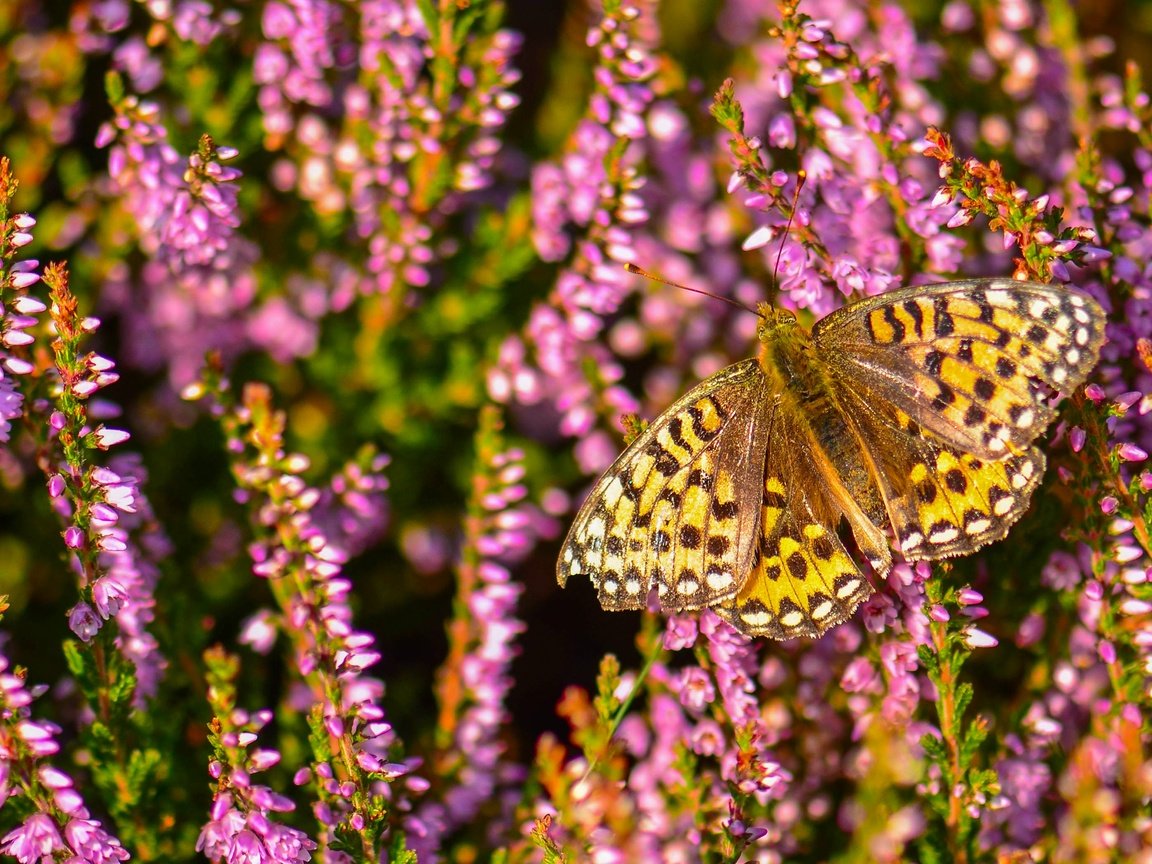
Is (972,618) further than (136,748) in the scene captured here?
No

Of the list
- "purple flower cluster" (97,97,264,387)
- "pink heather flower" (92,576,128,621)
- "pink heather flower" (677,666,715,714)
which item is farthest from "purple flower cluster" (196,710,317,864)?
"purple flower cluster" (97,97,264,387)

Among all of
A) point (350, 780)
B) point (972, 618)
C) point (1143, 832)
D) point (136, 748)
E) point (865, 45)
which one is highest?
point (865, 45)

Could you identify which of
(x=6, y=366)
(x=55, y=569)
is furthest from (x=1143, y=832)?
(x=55, y=569)

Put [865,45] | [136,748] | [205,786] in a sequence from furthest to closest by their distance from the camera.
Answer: [865,45] < [205,786] < [136,748]

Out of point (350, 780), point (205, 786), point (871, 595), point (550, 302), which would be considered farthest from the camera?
point (550, 302)

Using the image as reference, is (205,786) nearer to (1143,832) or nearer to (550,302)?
(550,302)

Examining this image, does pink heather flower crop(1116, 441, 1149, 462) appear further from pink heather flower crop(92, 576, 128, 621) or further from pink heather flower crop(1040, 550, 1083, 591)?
pink heather flower crop(92, 576, 128, 621)

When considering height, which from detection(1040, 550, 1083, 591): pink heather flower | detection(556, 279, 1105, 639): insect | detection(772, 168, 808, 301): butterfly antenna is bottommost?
detection(1040, 550, 1083, 591): pink heather flower

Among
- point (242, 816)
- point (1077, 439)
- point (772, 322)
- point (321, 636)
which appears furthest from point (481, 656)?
point (1077, 439)
